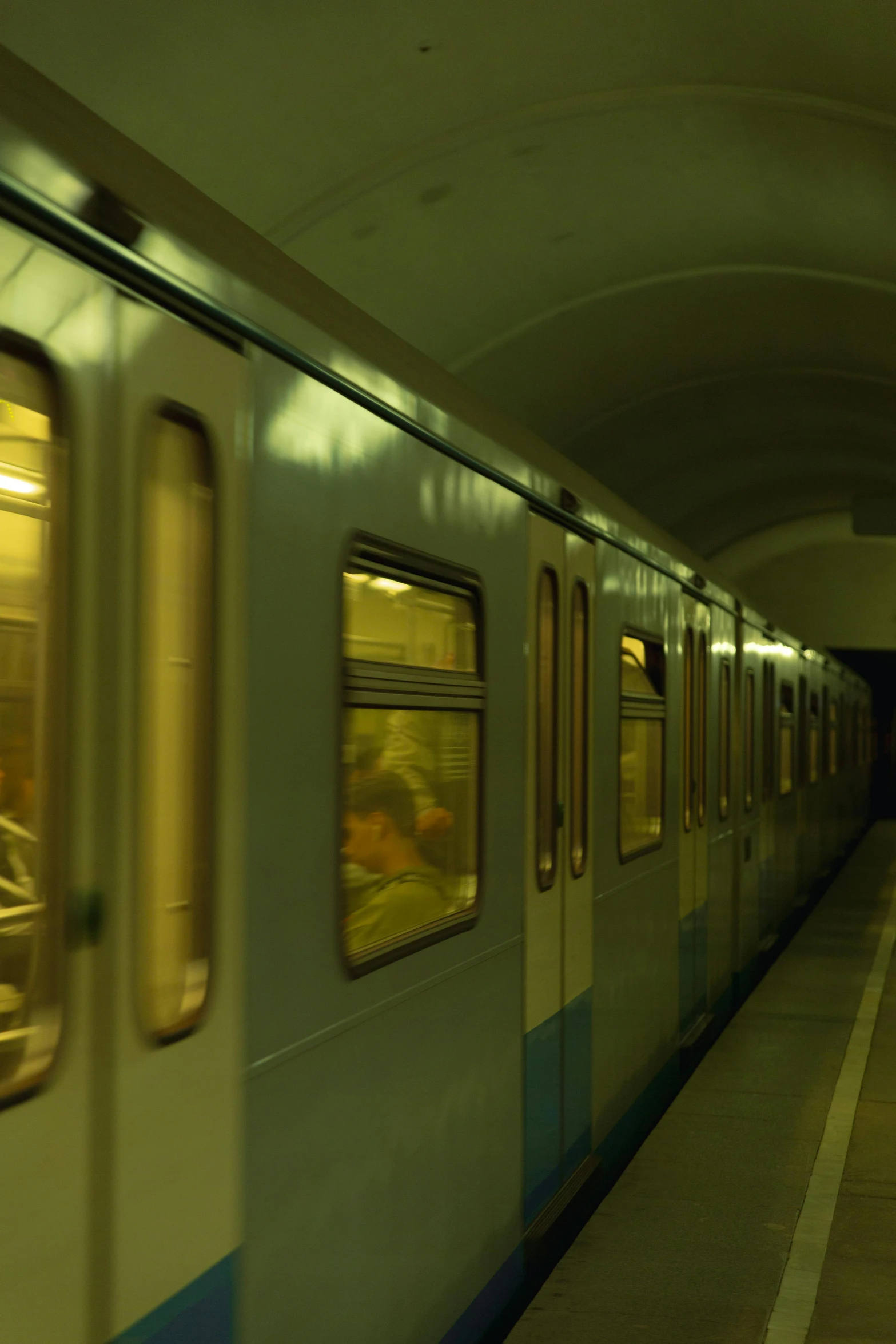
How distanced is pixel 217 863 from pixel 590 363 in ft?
33.6

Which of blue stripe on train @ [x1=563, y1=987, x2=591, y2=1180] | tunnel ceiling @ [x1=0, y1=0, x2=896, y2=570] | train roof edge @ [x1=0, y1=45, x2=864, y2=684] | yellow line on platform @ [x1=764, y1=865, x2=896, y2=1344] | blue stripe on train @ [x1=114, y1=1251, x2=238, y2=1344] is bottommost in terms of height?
yellow line on platform @ [x1=764, y1=865, x2=896, y2=1344]

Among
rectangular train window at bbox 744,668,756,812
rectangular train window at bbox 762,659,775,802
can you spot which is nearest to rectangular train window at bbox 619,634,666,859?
rectangular train window at bbox 744,668,756,812

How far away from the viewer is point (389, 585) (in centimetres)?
325

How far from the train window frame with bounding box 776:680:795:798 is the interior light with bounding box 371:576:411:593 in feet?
29.0

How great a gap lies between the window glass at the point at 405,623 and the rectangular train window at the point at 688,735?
3.58 m

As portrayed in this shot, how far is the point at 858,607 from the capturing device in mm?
29047

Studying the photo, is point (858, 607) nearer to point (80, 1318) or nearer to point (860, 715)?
point (860, 715)

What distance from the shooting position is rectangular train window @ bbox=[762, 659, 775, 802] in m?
10.8

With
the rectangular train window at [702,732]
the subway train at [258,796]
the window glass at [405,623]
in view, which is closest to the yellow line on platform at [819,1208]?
the subway train at [258,796]

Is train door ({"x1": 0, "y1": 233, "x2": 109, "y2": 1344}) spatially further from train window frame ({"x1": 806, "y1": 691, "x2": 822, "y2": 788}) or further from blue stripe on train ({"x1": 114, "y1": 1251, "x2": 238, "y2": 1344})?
train window frame ({"x1": 806, "y1": 691, "x2": 822, "y2": 788})

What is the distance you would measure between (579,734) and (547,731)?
512 millimetres

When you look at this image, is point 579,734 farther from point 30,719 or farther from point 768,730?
point 768,730

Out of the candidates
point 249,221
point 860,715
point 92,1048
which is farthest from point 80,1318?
point 860,715

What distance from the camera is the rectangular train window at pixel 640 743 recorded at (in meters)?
5.83
